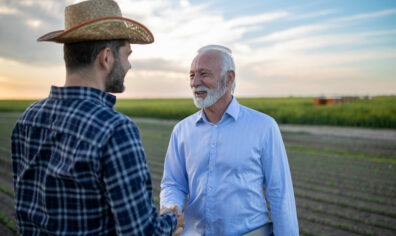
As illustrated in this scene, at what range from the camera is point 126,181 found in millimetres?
1239

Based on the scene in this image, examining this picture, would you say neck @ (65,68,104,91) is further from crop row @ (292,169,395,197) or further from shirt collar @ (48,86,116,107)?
crop row @ (292,169,395,197)

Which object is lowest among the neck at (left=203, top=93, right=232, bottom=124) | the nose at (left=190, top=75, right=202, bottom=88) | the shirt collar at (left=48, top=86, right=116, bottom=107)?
the neck at (left=203, top=93, right=232, bottom=124)

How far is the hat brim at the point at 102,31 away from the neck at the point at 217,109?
3.36 ft

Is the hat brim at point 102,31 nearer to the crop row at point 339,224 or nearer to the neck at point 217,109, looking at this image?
the neck at point 217,109

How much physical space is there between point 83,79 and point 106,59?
0.47ft

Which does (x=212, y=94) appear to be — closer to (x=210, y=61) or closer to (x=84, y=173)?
(x=210, y=61)

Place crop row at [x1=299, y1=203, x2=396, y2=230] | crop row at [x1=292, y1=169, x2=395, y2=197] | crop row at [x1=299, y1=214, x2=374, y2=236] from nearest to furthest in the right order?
crop row at [x1=299, y1=214, x2=374, y2=236] → crop row at [x1=299, y1=203, x2=396, y2=230] → crop row at [x1=292, y1=169, x2=395, y2=197]

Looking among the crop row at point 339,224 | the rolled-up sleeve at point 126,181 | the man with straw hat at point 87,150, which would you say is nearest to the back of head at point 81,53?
the man with straw hat at point 87,150

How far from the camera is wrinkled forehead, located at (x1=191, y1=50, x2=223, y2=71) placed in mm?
2371

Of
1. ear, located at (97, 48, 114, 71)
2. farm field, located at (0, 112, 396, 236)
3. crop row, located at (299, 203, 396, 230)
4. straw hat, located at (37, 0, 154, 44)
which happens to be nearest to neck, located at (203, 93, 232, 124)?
straw hat, located at (37, 0, 154, 44)

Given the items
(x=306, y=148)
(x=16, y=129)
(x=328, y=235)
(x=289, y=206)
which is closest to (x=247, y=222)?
(x=289, y=206)

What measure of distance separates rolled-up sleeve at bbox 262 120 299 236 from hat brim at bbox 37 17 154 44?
4.04ft

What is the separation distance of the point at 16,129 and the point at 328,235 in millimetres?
4179

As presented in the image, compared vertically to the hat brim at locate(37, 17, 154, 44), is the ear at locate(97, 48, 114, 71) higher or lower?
lower
